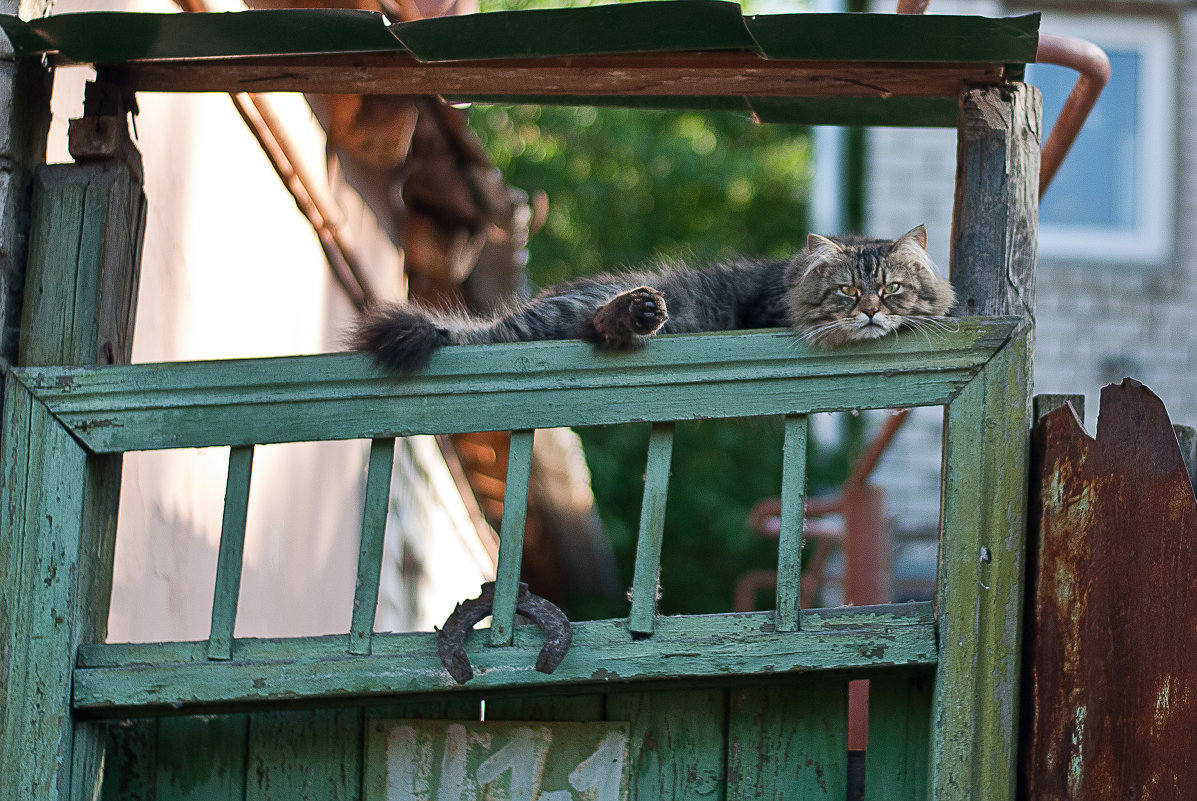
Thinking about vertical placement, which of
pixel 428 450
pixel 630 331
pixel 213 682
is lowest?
pixel 213 682

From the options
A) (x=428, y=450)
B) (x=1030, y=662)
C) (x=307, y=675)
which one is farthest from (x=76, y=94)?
(x=428, y=450)

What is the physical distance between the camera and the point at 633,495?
9508 millimetres

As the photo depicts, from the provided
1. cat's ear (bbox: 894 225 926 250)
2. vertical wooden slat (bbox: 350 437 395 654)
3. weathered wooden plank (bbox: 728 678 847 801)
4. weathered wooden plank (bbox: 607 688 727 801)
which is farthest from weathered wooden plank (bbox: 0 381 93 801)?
cat's ear (bbox: 894 225 926 250)

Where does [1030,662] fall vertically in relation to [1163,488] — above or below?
below

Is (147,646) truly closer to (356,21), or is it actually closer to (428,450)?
(356,21)

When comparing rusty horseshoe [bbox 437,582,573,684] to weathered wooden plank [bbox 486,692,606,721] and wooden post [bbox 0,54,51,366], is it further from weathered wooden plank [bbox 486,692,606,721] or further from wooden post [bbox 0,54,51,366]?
wooden post [bbox 0,54,51,366]

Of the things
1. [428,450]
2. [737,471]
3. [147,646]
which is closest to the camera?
[147,646]

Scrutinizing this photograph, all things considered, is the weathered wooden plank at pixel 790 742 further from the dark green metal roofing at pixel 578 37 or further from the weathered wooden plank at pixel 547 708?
the dark green metal roofing at pixel 578 37

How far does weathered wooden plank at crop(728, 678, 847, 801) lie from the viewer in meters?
1.91

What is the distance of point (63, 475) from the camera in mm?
1947

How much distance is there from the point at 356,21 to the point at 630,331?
0.65 m

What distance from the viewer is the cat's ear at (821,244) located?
2.61 metres

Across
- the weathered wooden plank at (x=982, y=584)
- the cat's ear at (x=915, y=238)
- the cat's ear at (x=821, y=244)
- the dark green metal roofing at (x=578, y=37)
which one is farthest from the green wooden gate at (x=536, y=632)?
the cat's ear at (x=821, y=244)

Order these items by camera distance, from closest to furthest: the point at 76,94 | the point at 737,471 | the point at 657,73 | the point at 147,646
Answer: the point at 147,646, the point at 657,73, the point at 76,94, the point at 737,471
